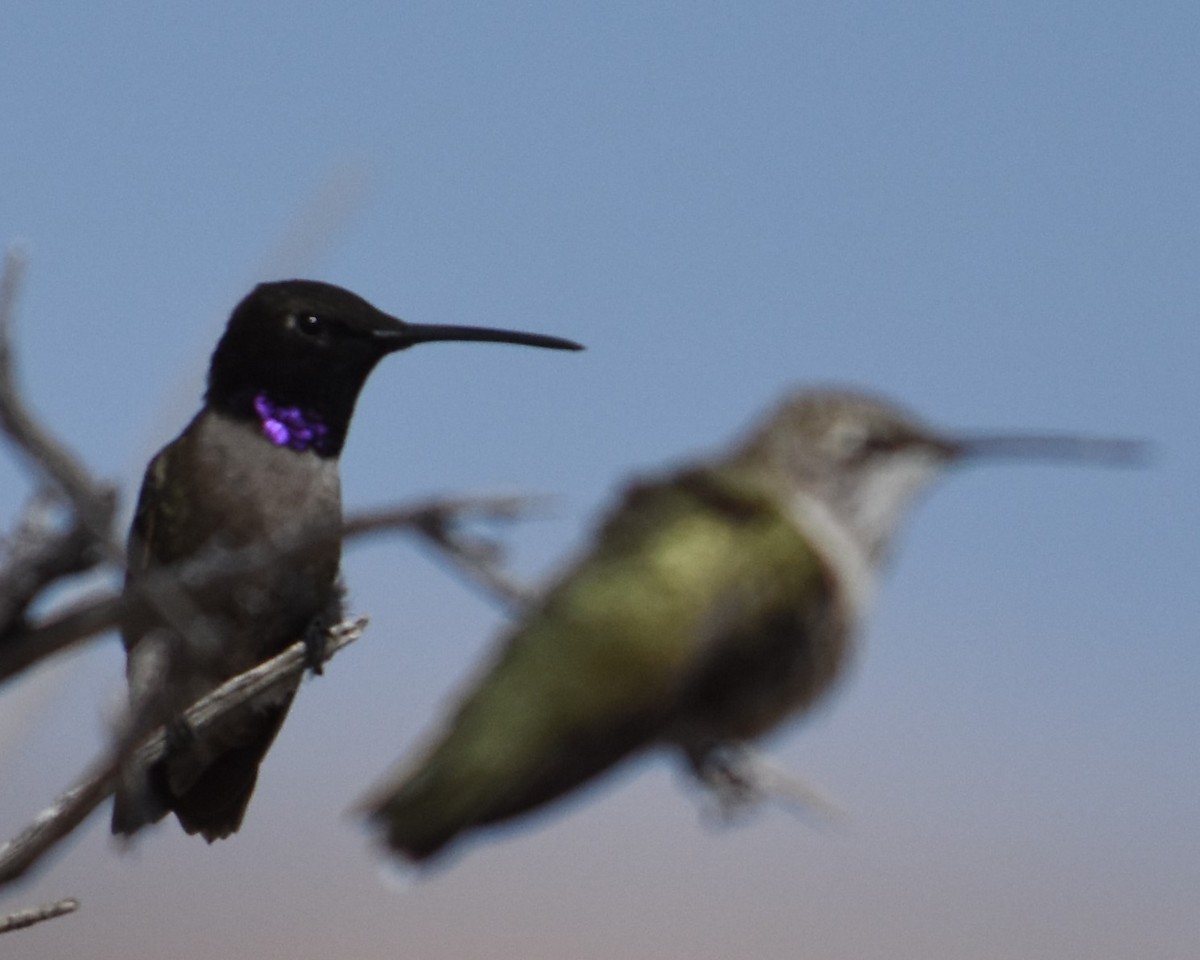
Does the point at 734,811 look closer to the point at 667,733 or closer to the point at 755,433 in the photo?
the point at 667,733

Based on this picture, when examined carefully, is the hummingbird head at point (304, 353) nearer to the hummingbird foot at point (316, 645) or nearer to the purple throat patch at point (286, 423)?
the purple throat patch at point (286, 423)

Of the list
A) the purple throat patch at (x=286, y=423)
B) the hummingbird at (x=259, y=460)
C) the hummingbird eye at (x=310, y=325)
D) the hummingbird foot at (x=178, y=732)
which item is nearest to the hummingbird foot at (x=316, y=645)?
the hummingbird at (x=259, y=460)

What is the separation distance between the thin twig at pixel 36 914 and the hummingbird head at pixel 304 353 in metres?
2.07

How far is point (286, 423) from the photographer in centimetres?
621

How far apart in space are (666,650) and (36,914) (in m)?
2.40

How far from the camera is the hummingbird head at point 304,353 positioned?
6070 millimetres

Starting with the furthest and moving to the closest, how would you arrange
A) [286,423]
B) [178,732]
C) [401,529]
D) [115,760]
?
1. [286,423]
2. [178,732]
3. [115,760]
4. [401,529]

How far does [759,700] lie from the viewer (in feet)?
9.55

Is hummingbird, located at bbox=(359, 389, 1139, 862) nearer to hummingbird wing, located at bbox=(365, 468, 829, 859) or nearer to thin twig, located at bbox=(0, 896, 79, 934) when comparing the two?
hummingbird wing, located at bbox=(365, 468, 829, 859)

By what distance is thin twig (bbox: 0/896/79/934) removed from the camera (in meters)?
4.52

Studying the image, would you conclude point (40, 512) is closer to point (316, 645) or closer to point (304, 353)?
point (316, 645)

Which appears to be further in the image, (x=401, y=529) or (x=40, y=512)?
(x=40, y=512)

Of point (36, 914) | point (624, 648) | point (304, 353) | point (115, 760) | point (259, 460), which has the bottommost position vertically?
point (36, 914)

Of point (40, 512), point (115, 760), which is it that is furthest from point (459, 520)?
point (40, 512)
